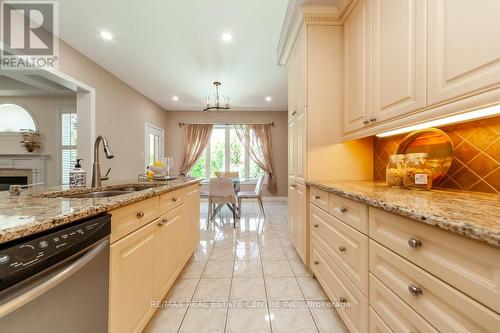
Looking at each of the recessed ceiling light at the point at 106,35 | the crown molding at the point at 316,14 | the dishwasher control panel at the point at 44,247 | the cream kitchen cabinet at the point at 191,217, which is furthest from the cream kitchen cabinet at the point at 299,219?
the recessed ceiling light at the point at 106,35

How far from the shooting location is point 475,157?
44.3 inches

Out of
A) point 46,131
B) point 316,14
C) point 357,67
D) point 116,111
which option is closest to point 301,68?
point 316,14

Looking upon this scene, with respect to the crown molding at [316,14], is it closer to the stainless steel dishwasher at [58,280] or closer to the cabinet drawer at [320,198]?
the cabinet drawer at [320,198]

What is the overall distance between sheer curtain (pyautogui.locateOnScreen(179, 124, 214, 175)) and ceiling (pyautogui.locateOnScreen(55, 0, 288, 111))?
1728 millimetres

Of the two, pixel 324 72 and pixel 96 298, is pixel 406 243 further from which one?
pixel 324 72

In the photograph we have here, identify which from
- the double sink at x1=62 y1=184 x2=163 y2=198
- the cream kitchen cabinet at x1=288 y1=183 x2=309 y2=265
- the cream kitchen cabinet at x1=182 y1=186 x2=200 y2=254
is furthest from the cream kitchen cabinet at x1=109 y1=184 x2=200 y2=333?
the cream kitchen cabinet at x1=288 y1=183 x2=309 y2=265

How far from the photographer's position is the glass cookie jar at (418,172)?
1.20 m

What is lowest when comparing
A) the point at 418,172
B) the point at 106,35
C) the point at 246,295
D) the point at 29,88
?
the point at 246,295

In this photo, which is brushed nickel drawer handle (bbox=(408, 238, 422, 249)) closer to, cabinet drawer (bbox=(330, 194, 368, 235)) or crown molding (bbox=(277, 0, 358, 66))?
cabinet drawer (bbox=(330, 194, 368, 235))

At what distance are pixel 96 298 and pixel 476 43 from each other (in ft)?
5.78

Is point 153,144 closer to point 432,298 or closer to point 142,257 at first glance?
point 142,257

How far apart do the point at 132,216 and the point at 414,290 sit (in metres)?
1.22

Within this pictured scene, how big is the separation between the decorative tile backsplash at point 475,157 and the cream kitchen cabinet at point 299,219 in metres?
0.99

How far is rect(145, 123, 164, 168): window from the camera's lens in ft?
16.1
